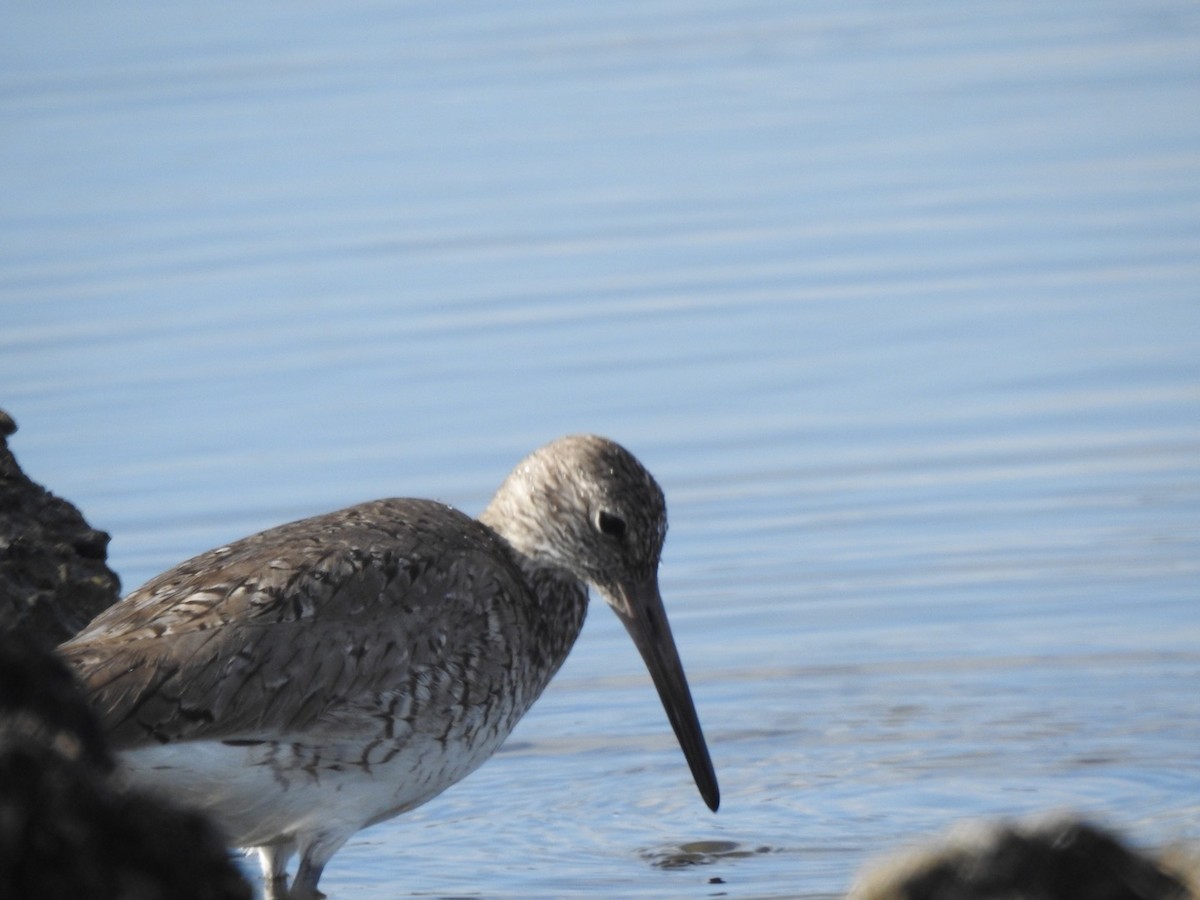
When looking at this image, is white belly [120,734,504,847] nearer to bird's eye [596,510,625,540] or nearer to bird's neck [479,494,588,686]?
bird's neck [479,494,588,686]

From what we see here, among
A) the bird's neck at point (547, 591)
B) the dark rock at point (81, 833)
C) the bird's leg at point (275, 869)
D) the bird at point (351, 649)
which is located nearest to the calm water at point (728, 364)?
the bird's leg at point (275, 869)

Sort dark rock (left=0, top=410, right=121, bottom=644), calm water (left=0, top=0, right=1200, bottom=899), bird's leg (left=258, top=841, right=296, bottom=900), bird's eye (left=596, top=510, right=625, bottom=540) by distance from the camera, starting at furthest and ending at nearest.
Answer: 1. calm water (left=0, top=0, right=1200, bottom=899)
2. bird's eye (left=596, top=510, right=625, bottom=540)
3. dark rock (left=0, top=410, right=121, bottom=644)
4. bird's leg (left=258, top=841, right=296, bottom=900)

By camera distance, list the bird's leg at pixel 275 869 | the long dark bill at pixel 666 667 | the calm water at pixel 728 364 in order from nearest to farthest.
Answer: the bird's leg at pixel 275 869 → the long dark bill at pixel 666 667 → the calm water at pixel 728 364

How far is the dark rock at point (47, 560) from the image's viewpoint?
19.9 ft

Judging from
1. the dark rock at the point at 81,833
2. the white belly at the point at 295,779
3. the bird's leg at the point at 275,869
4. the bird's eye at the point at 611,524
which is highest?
the dark rock at the point at 81,833

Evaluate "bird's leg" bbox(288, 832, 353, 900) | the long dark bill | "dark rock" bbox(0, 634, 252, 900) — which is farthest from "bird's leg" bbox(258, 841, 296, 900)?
"dark rock" bbox(0, 634, 252, 900)

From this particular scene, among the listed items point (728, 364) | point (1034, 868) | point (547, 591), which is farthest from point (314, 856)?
point (728, 364)

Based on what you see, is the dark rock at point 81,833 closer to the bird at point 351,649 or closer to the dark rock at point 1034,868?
the dark rock at point 1034,868

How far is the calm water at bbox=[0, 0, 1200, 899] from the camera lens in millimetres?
7234

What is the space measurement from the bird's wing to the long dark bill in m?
0.39

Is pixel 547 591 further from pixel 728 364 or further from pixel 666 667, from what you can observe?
pixel 728 364

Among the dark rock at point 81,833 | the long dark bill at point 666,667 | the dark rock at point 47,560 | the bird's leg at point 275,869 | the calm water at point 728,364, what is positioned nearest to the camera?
the dark rock at point 81,833

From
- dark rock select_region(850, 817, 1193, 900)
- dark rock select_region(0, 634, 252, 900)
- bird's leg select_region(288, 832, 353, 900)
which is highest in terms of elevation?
dark rock select_region(0, 634, 252, 900)

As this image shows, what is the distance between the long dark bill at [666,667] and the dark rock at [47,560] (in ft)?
4.51
